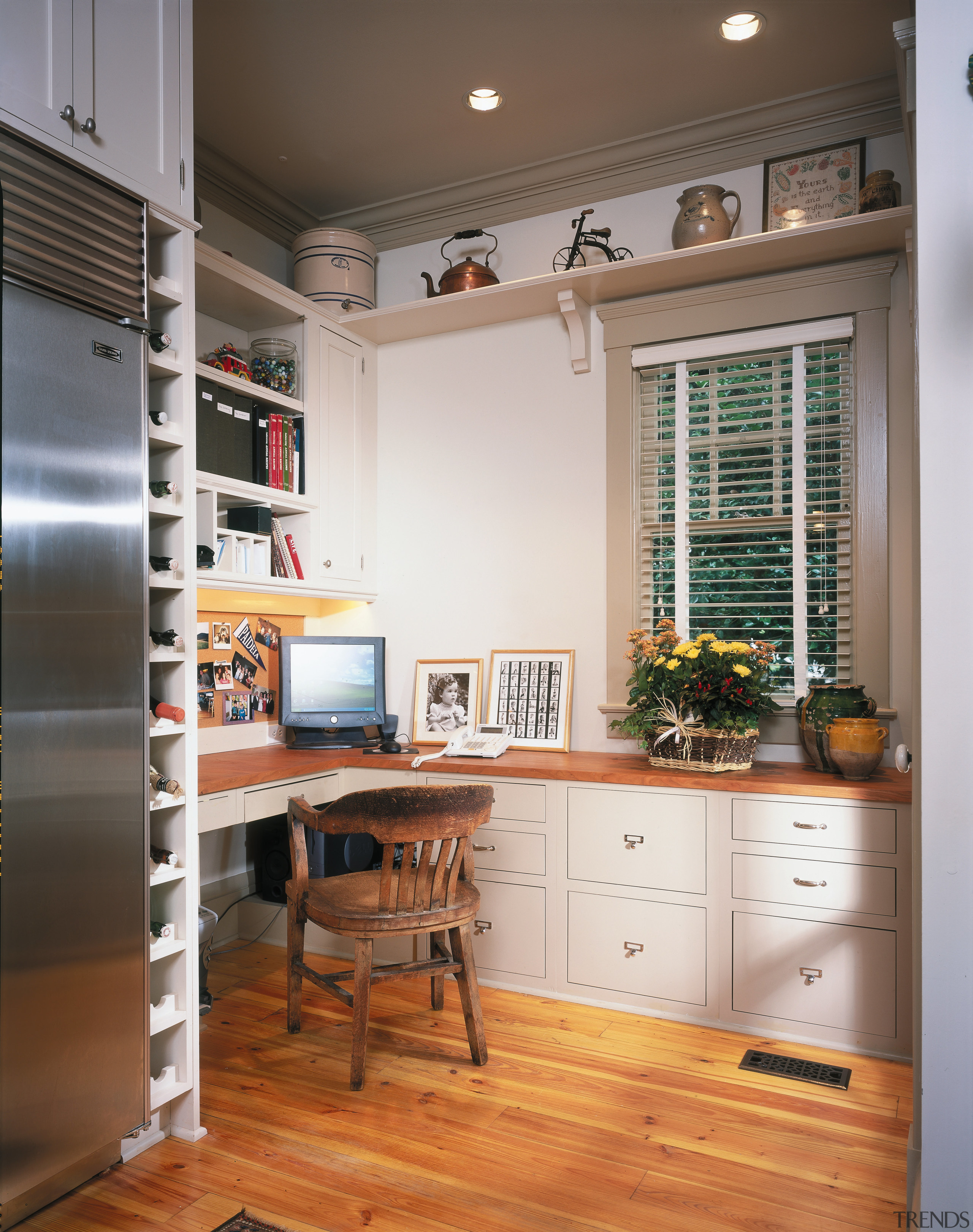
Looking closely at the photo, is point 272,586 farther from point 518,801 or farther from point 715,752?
point 715,752

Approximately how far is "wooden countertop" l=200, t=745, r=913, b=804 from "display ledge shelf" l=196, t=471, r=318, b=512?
881mm

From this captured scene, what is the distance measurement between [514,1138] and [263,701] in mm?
2074

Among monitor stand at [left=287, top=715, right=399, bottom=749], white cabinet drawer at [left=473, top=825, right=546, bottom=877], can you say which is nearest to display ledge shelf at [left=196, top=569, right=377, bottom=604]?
monitor stand at [left=287, top=715, right=399, bottom=749]

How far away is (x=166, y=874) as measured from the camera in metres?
2.11

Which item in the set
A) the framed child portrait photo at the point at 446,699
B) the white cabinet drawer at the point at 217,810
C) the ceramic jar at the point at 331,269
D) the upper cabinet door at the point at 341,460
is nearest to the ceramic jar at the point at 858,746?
the framed child portrait photo at the point at 446,699

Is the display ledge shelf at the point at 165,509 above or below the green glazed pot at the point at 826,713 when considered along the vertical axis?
above

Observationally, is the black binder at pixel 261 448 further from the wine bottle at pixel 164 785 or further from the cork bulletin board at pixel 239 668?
the wine bottle at pixel 164 785

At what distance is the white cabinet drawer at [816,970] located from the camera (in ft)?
8.43

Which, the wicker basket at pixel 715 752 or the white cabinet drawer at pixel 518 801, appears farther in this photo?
the white cabinet drawer at pixel 518 801

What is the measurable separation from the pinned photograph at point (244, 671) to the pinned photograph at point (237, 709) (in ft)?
0.17

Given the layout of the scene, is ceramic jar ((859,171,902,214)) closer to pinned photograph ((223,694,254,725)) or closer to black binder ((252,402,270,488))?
black binder ((252,402,270,488))

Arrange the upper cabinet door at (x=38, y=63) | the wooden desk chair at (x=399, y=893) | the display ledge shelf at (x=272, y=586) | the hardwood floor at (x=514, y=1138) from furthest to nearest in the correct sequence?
the display ledge shelf at (x=272, y=586)
the wooden desk chair at (x=399, y=893)
the hardwood floor at (x=514, y=1138)
the upper cabinet door at (x=38, y=63)

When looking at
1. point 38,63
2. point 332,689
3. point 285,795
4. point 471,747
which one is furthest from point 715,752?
point 38,63

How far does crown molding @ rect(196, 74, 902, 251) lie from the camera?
308 cm
